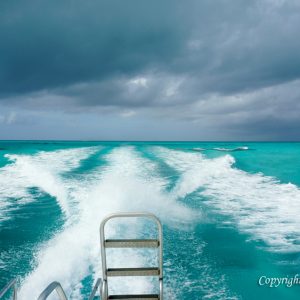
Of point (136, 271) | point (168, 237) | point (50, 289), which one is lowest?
point (168, 237)

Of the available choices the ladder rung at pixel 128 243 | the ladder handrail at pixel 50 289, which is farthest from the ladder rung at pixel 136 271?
the ladder handrail at pixel 50 289

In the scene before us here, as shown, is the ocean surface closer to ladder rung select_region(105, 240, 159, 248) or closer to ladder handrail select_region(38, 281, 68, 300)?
ladder rung select_region(105, 240, 159, 248)

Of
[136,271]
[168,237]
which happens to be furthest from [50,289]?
[168,237]

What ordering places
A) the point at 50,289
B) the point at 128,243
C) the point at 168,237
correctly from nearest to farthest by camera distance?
→ the point at 50,289 → the point at 128,243 → the point at 168,237

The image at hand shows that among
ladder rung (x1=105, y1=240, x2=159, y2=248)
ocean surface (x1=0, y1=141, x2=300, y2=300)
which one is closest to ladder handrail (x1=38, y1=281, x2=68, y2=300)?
ladder rung (x1=105, y1=240, x2=159, y2=248)

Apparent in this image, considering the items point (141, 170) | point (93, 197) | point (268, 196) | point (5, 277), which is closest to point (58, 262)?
point (5, 277)

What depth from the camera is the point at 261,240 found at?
286 inches

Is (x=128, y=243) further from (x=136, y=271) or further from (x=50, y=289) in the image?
(x=50, y=289)

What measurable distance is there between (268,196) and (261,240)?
5.62 meters

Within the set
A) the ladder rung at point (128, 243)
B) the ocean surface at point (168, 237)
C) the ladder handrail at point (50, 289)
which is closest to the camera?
the ladder handrail at point (50, 289)

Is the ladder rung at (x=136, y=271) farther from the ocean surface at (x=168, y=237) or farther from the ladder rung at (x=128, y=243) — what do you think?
the ocean surface at (x=168, y=237)

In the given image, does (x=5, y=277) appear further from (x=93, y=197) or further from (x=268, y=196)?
(x=268, y=196)

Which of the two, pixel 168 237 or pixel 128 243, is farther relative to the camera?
pixel 168 237

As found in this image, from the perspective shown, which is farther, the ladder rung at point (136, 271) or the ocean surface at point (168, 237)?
the ocean surface at point (168, 237)
